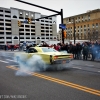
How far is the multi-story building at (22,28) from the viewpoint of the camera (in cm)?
8594

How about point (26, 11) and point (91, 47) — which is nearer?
point (91, 47)

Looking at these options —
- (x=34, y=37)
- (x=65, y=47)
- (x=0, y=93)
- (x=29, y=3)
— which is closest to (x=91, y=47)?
(x=65, y=47)

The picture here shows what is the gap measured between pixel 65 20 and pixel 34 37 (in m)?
28.2

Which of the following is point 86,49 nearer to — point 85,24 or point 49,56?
point 49,56

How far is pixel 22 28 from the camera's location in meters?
94.9

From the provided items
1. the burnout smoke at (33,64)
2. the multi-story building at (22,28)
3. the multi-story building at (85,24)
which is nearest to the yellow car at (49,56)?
the burnout smoke at (33,64)

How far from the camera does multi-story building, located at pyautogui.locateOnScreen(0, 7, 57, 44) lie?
85938mm

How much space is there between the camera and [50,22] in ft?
366

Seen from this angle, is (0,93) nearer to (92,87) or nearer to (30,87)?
(30,87)

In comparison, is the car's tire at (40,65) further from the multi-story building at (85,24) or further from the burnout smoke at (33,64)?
the multi-story building at (85,24)

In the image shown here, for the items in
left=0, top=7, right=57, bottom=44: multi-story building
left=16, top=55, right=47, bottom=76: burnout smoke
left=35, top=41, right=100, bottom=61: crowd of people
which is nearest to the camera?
left=16, top=55, right=47, bottom=76: burnout smoke

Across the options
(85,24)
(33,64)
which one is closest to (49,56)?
(33,64)

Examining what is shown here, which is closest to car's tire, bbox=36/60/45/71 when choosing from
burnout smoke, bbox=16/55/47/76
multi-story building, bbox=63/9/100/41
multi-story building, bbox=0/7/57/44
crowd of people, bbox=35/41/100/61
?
burnout smoke, bbox=16/55/47/76

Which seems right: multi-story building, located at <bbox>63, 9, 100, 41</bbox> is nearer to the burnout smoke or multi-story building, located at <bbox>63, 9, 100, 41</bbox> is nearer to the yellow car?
the burnout smoke
